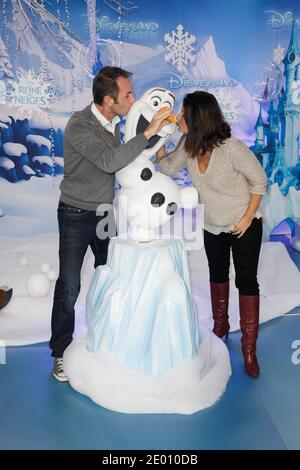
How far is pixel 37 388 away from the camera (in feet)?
6.52

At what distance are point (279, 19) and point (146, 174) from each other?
8.18 feet

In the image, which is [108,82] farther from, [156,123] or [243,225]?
[243,225]

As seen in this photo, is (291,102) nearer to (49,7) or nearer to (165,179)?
(49,7)

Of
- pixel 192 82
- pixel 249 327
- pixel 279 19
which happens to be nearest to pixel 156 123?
pixel 249 327

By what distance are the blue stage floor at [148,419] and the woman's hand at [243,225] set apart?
0.57 meters

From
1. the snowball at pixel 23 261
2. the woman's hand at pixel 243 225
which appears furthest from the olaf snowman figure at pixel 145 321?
the snowball at pixel 23 261

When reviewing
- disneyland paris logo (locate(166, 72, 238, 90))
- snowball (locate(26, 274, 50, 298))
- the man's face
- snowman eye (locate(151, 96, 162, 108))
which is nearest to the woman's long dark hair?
snowman eye (locate(151, 96, 162, 108))

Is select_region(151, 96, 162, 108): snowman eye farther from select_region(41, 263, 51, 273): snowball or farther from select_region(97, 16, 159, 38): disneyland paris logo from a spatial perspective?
select_region(97, 16, 159, 38): disneyland paris logo

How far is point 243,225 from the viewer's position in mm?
1986

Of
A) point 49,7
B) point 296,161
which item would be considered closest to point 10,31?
point 49,7

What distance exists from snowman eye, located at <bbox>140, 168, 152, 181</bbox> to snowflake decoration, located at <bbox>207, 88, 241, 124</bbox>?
6.83ft

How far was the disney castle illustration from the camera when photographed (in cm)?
382

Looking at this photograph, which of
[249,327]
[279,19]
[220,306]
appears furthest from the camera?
[279,19]

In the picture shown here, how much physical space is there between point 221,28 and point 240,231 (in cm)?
228
